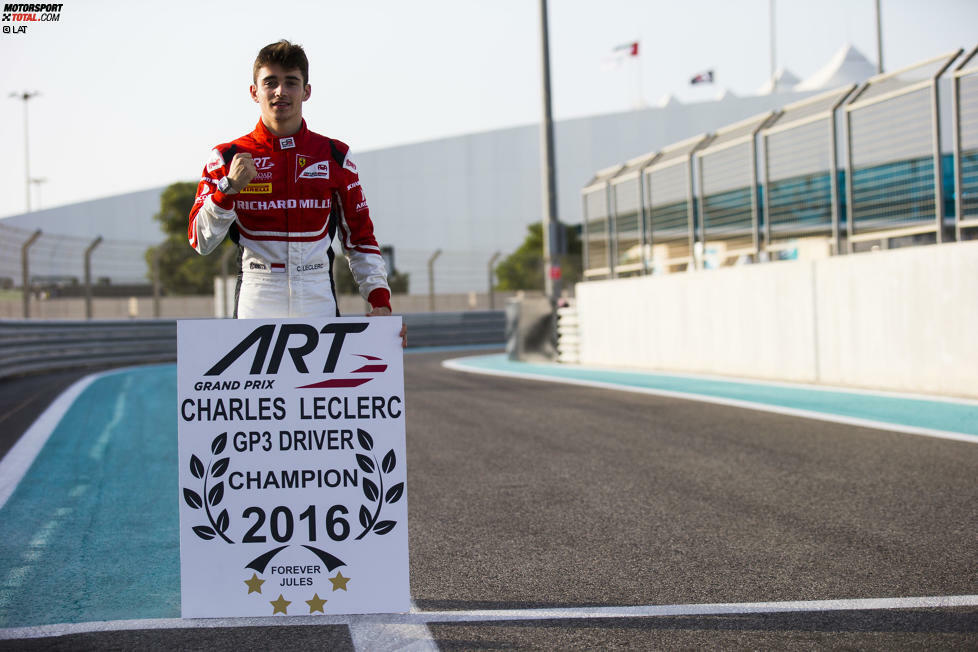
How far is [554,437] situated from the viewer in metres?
8.00

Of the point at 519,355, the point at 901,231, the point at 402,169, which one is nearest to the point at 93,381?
the point at 519,355

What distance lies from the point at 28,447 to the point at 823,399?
698 centimetres

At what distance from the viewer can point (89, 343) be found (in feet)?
67.2

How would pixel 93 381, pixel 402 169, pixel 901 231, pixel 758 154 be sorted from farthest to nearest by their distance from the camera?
pixel 402 169 → pixel 93 381 → pixel 758 154 → pixel 901 231

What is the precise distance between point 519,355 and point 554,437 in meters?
11.3

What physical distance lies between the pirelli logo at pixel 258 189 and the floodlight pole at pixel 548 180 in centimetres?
1504

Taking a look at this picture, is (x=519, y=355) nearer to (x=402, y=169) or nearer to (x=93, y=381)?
(x=93, y=381)

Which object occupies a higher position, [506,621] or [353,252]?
[353,252]

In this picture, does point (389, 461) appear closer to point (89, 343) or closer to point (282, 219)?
point (282, 219)

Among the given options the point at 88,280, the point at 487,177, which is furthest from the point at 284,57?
the point at 487,177

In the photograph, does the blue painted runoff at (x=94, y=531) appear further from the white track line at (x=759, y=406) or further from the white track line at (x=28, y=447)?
the white track line at (x=759, y=406)

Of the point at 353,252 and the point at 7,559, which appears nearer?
the point at 353,252

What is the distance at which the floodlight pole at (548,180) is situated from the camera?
18.9 meters

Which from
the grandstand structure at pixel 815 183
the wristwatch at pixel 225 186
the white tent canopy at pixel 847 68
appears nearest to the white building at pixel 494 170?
the white tent canopy at pixel 847 68
